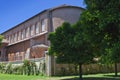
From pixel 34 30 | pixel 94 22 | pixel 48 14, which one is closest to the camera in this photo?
pixel 94 22

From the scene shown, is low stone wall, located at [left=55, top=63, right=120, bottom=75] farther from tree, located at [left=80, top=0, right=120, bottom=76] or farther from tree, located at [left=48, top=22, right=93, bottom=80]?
tree, located at [left=80, top=0, right=120, bottom=76]

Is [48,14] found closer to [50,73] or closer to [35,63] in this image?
[35,63]

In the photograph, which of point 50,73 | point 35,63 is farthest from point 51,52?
point 35,63

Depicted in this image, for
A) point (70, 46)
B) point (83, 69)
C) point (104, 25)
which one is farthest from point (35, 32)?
point (104, 25)

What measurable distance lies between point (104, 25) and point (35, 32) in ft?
153

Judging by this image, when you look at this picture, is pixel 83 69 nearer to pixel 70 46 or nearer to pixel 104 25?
pixel 70 46

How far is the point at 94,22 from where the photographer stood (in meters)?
11.1

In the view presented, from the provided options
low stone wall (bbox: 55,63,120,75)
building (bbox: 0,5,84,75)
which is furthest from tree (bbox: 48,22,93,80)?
building (bbox: 0,5,84,75)

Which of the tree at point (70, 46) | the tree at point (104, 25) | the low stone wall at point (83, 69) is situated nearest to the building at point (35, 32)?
the low stone wall at point (83, 69)

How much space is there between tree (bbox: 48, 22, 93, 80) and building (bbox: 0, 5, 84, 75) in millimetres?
23013

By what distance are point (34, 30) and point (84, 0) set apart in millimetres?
45387

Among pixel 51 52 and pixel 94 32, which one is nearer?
pixel 94 32

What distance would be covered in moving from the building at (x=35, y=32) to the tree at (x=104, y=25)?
35.6m

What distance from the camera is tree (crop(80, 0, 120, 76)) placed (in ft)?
33.4
